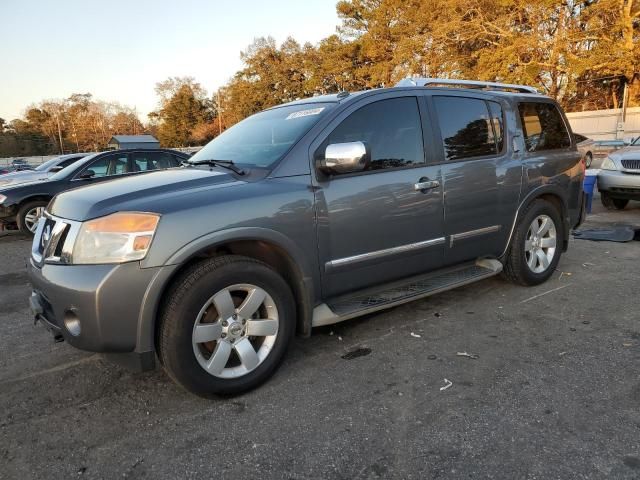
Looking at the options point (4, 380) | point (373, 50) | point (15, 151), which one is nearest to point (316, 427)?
point (4, 380)

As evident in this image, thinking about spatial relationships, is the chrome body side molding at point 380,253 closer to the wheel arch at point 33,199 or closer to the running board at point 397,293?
the running board at point 397,293

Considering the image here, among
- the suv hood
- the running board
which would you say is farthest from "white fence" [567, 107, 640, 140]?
the suv hood

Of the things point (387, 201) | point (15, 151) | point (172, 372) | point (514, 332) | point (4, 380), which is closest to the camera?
point (172, 372)

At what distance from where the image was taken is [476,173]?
12.4ft

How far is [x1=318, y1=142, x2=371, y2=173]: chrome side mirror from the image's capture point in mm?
2818

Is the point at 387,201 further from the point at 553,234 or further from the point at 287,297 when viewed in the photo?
the point at 553,234

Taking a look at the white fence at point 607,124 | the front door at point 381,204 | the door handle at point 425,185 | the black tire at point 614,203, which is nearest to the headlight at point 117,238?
the front door at point 381,204

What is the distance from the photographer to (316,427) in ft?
7.83

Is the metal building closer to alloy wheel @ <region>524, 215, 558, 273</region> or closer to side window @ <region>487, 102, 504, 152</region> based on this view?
side window @ <region>487, 102, 504, 152</region>

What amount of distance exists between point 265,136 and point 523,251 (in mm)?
2608

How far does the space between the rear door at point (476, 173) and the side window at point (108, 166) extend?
22.7 feet

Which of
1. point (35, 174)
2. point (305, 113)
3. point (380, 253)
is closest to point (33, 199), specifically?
point (35, 174)

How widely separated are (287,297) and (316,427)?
2.51 feet

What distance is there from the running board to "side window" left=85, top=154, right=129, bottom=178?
6.96 m
